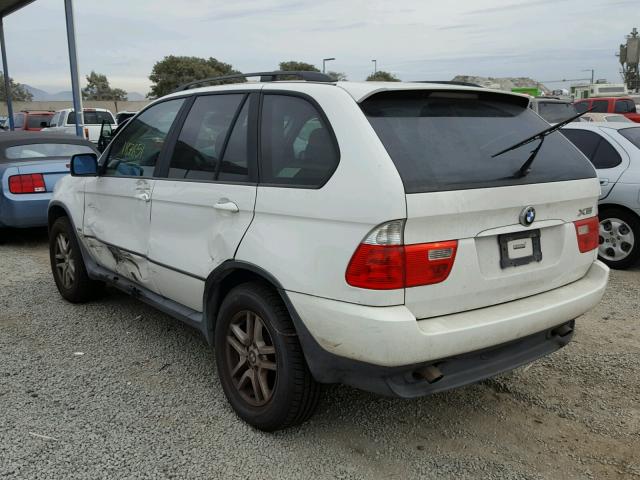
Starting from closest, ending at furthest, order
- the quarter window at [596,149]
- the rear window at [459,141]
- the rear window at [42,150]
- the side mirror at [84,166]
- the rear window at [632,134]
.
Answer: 1. the rear window at [459,141]
2. the side mirror at [84,166]
3. the quarter window at [596,149]
4. the rear window at [632,134]
5. the rear window at [42,150]

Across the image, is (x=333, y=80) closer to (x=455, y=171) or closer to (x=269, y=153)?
(x=269, y=153)

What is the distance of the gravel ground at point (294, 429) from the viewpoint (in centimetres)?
275

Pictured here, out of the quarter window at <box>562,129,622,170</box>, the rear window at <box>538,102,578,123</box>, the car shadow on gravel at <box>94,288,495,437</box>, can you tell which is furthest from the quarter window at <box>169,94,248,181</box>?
the rear window at <box>538,102,578,123</box>

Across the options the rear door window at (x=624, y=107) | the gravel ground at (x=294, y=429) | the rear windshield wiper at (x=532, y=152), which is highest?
the rear door window at (x=624, y=107)

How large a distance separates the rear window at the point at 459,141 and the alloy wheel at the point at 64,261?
3361 mm

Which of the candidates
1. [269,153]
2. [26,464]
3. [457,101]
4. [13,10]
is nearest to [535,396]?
[457,101]

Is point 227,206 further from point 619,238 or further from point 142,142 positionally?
point 619,238

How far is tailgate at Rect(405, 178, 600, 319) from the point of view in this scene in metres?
2.43

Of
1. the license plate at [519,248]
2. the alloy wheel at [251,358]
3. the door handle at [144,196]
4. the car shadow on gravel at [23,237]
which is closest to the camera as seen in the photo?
the license plate at [519,248]

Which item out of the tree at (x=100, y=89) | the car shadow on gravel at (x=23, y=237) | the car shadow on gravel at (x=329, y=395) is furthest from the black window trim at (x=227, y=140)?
the tree at (x=100, y=89)

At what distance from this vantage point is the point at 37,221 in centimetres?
718

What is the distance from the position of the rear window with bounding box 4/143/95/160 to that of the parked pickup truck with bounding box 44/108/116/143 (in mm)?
11156

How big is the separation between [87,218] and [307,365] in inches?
103

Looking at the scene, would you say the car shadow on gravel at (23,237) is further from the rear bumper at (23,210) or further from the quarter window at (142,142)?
the quarter window at (142,142)
